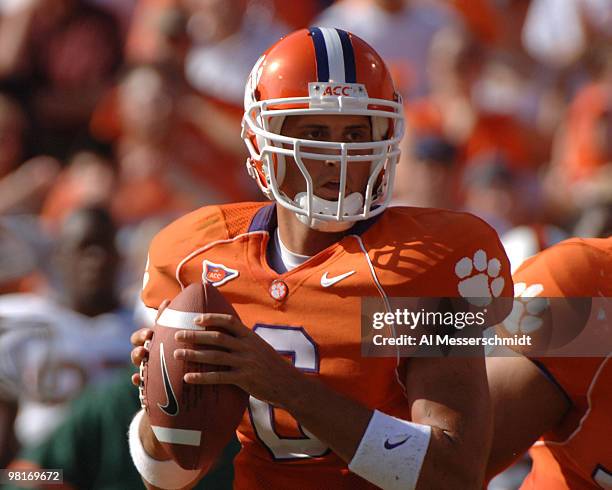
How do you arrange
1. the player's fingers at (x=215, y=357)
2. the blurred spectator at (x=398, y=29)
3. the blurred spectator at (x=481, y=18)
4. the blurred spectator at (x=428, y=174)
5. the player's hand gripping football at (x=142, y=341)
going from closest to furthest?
the player's fingers at (x=215, y=357), the player's hand gripping football at (x=142, y=341), the blurred spectator at (x=428, y=174), the blurred spectator at (x=398, y=29), the blurred spectator at (x=481, y=18)

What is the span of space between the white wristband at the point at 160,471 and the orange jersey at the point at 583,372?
2.98 ft

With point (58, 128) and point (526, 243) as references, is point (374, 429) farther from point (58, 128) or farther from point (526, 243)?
point (58, 128)

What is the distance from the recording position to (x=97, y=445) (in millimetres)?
3857

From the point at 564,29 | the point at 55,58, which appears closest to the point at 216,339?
the point at 55,58

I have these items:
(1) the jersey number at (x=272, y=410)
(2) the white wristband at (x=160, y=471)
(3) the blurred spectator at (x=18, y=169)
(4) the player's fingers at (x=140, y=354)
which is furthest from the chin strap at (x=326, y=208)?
(3) the blurred spectator at (x=18, y=169)

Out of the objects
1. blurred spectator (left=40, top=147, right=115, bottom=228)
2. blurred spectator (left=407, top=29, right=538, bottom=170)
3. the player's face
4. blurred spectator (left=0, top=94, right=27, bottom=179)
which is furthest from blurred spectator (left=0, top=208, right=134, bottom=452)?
the player's face

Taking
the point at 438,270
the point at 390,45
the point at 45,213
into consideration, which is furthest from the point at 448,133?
the point at 438,270

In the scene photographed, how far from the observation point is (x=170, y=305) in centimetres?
254

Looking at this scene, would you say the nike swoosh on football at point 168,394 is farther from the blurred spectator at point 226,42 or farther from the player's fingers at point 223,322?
the blurred spectator at point 226,42

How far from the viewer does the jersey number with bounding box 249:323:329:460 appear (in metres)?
2.62

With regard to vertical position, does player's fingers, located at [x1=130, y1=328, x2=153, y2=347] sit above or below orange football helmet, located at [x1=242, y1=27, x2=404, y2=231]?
below

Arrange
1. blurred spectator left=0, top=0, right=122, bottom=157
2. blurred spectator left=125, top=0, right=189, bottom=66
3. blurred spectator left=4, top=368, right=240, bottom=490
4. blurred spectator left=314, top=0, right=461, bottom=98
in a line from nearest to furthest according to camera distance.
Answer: blurred spectator left=4, top=368, right=240, bottom=490 → blurred spectator left=125, top=0, right=189, bottom=66 → blurred spectator left=314, top=0, right=461, bottom=98 → blurred spectator left=0, top=0, right=122, bottom=157

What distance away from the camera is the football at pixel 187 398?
2.46 metres

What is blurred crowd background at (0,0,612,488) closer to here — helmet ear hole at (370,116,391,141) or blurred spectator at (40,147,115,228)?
blurred spectator at (40,147,115,228)
